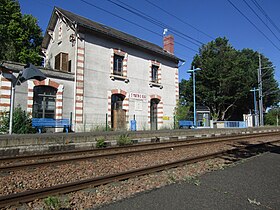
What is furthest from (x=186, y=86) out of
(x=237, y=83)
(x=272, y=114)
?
(x=272, y=114)

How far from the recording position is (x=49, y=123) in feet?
46.7

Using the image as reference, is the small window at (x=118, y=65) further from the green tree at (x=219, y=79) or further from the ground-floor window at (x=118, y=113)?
the green tree at (x=219, y=79)

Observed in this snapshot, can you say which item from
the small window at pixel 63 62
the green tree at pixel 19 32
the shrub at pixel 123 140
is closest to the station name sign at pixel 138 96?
the small window at pixel 63 62

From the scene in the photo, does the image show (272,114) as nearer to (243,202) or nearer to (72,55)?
(72,55)

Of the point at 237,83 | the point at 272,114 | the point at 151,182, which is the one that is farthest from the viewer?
the point at 272,114

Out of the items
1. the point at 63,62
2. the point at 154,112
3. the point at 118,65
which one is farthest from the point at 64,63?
the point at 154,112

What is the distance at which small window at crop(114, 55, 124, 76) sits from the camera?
1973 centimetres

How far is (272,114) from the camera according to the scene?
48.4 metres

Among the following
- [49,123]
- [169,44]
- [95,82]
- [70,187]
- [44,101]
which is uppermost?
[169,44]

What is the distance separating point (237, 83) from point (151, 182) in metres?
33.7

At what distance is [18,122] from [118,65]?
32.0 feet

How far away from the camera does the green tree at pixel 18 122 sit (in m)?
12.7

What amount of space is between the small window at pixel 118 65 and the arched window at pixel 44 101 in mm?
5923

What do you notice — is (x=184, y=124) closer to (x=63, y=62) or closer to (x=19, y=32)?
(x=63, y=62)
